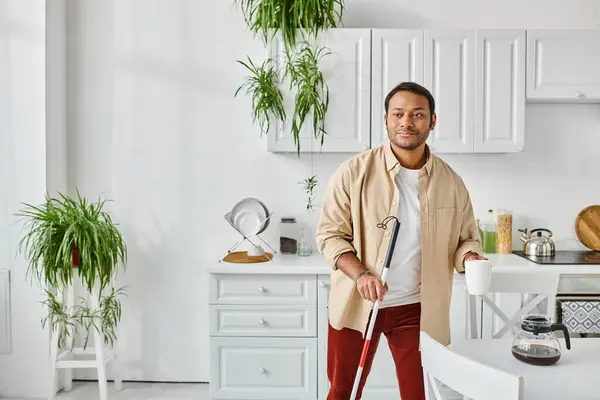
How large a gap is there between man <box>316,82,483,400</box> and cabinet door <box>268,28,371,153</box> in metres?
1.00

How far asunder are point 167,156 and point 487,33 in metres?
1.97

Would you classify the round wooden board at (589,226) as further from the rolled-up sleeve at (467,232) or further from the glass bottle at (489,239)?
the rolled-up sleeve at (467,232)

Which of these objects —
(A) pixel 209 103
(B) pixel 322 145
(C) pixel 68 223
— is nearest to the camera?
(C) pixel 68 223

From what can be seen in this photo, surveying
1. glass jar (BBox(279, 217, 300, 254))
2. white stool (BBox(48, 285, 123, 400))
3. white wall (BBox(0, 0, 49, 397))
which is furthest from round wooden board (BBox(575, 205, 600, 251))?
white wall (BBox(0, 0, 49, 397))

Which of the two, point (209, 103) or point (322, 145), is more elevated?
point (209, 103)

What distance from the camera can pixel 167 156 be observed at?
3592mm

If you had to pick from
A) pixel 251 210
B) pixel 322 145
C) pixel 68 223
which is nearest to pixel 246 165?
pixel 251 210

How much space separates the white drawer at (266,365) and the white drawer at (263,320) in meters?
0.04

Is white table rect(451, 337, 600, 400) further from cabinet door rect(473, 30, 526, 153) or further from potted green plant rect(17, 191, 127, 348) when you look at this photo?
potted green plant rect(17, 191, 127, 348)

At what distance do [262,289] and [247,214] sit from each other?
518 millimetres

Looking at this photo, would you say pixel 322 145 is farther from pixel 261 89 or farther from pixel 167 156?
pixel 167 156

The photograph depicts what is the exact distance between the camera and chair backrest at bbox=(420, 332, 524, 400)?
4.03 ft

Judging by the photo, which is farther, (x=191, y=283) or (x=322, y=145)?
(x=191, y=283)

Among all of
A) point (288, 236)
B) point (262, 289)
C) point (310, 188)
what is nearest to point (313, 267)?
point (262, 289)
